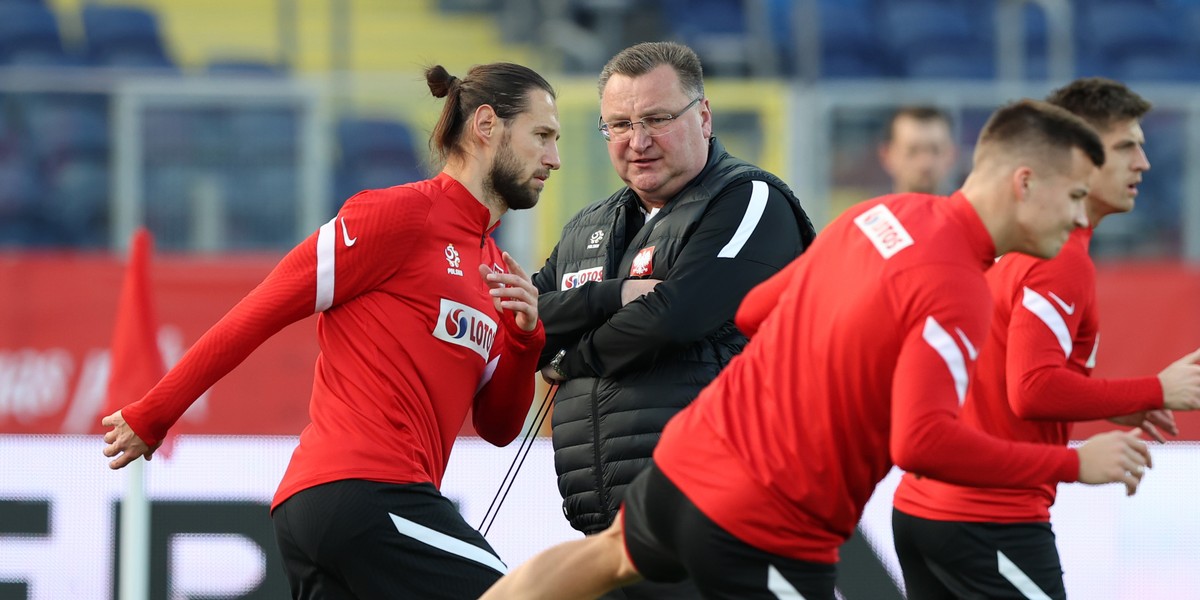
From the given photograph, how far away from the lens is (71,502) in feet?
20.7

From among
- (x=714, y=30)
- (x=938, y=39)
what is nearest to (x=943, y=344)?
(x=714, y=30)

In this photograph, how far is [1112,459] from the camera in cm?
343

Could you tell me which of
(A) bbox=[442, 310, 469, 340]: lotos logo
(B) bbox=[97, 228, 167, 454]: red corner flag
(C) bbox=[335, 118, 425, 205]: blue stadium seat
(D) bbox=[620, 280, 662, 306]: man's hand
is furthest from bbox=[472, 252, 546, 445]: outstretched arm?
(C) bbox=[335, 118, 425, 205]: blue stadium seat

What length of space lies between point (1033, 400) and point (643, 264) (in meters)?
1.24

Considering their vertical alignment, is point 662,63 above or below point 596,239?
above

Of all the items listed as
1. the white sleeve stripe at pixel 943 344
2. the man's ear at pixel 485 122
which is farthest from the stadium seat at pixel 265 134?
the white sleeve stripe at pixel 943 344

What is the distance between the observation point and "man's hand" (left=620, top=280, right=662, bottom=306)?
4.45m

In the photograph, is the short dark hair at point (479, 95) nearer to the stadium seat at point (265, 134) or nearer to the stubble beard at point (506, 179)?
the stubble beard at point (506, 179)

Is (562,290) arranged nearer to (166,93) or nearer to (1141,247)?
(166,93)

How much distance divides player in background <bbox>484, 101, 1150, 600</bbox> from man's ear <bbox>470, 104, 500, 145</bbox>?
115 cm

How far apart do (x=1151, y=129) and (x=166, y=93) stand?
5901 mm

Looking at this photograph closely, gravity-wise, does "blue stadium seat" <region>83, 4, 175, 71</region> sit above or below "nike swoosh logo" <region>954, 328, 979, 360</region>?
above

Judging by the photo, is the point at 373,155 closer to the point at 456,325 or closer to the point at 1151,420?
the point at 456,325

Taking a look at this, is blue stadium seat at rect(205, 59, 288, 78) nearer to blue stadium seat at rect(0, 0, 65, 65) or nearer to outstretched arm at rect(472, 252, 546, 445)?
blue stadium seat at rect(0, 0, 65, 65)
